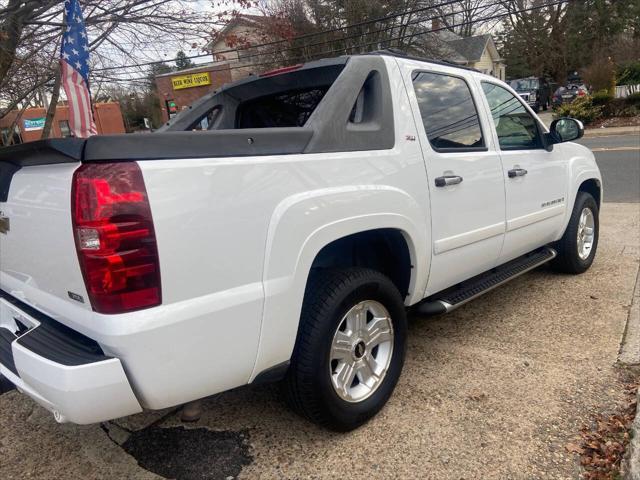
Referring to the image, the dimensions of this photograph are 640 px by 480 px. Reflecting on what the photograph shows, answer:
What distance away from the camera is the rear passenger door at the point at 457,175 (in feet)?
9.95

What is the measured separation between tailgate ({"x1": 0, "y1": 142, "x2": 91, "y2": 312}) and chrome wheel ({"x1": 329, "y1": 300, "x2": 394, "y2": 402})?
1.24 metres

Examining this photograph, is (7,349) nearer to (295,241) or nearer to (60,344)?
(60,344)

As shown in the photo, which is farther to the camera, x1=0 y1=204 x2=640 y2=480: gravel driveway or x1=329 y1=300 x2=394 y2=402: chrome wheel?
x1=329 y1=300 x2=394 y2=402: chrome wheel

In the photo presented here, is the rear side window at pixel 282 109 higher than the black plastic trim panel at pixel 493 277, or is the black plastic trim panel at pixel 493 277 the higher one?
the rear side window at pixel 282 109

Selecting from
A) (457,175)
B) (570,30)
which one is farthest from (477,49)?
(457,175)

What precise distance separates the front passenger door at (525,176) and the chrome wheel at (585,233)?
0.57 m

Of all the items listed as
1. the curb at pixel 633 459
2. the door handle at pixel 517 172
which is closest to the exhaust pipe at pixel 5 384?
the curb at pixel 633 459

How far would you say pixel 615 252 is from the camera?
18.3 ft

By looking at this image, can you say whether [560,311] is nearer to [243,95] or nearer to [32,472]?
[243,95]

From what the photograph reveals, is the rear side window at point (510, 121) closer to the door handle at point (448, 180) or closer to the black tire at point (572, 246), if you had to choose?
the door handle at point (448, 180)

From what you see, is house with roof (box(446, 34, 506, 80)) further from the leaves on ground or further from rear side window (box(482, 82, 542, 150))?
the leaves on ground

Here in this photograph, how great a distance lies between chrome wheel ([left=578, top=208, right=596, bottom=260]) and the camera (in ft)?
16.0

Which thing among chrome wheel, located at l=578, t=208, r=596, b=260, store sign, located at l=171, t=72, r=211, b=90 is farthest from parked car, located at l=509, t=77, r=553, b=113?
chrome wheel, located at l=578, t=208, r=596, b=260

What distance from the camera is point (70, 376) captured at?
1831 mm
